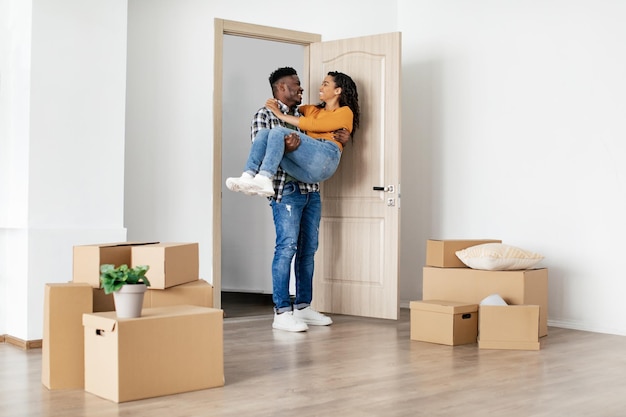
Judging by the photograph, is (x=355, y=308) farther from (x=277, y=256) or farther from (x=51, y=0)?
(x=51, y=0)

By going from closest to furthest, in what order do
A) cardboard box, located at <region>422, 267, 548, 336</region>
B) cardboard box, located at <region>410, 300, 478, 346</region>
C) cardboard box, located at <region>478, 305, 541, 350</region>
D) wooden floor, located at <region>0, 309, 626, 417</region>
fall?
1. wooden floor, located at <region>0, 309, 626, 417</region>
2. cardboard box, located at <region>478, 305, 541, 350</region>
3. cardboard box, located at <region>410, 300, 478, 346</region>
4. cardboard box, located at <region>422, 267, 548, 336</region>

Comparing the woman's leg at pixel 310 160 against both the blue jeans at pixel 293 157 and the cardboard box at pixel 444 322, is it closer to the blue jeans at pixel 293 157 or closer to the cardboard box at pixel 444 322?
the blue jeans at pixel 293 157

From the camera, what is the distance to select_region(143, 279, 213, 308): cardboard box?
130 inches

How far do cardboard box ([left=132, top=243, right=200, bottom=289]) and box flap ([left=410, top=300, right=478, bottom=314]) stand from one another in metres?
1.51

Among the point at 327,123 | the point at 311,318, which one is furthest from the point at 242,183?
the point at 311,318

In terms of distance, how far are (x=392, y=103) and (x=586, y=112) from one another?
4.05 feet

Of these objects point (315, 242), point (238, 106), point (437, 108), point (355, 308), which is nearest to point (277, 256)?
point (315, 242)

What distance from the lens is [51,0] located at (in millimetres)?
4191

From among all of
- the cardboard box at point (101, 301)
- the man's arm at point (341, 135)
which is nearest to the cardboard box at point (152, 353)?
the cardboard box at point (101, 301)

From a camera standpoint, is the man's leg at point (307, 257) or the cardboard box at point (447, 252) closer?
the cardboard box at point (447, 252)

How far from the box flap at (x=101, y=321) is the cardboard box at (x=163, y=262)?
322 mm

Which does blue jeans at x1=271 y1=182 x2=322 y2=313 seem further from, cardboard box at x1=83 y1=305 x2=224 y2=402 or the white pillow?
cardboard box at x1=83 y1=305 x2=224 y2=402

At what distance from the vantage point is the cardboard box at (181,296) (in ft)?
10.8

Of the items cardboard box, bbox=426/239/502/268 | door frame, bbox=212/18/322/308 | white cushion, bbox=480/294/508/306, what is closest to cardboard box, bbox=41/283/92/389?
door frame, bbox=212/18/322/308
